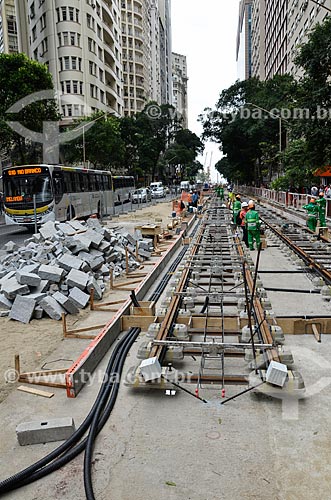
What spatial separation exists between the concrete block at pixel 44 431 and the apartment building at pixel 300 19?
4211cm

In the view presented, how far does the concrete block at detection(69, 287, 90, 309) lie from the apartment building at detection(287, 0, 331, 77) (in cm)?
3788

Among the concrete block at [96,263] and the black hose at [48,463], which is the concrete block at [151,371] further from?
the concrete block at [96,263]

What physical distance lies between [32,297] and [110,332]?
9.18ft

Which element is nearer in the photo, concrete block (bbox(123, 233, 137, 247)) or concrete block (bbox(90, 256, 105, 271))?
concrete block (bbox(90, 256, 105, 271))

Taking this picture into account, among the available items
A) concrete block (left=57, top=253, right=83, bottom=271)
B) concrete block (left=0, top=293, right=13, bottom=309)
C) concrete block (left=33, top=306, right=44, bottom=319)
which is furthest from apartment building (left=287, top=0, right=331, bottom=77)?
concrete block (left=33, top=306, right=44, bottom=319)

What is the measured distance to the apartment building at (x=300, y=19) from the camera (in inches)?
1705

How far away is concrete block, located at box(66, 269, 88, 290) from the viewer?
9.41m

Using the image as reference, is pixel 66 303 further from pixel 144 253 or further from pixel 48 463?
pixel 144 253

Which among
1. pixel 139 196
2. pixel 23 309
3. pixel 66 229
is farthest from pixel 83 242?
pixel 139 196

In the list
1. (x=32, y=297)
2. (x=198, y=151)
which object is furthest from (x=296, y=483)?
(x=198, y=151)

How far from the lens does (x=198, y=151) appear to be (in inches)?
3698

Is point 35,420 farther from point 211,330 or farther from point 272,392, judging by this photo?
point 211,330

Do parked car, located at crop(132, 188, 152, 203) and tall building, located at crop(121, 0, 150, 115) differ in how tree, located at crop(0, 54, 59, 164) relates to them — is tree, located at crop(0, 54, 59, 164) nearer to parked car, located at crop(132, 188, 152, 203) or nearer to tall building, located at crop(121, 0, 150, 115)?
parked car, located at crop(132, 188, 152, 203)

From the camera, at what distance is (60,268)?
977 cm
